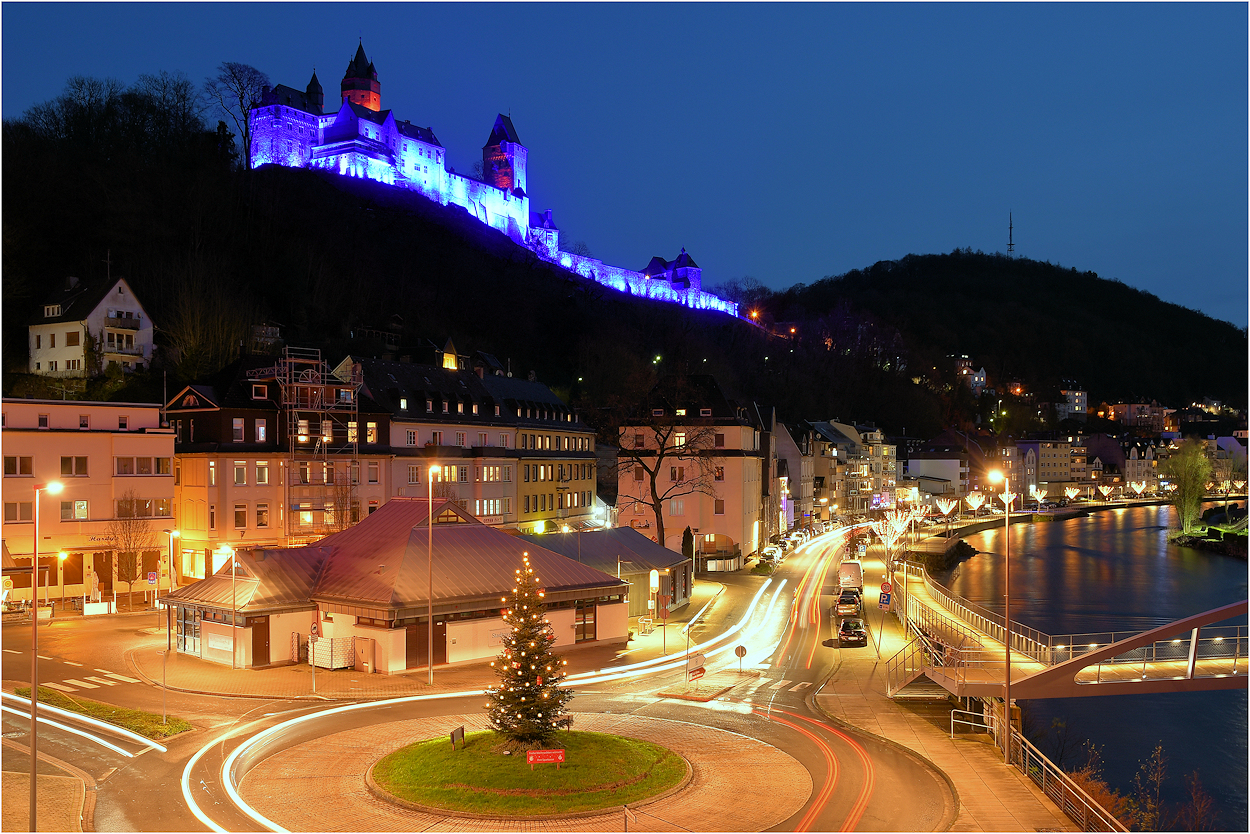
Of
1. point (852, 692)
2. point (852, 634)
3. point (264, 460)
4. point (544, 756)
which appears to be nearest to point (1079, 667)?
point (852, 692)

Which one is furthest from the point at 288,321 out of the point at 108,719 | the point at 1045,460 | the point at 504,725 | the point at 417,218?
the point at 1045,460

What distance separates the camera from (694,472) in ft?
209

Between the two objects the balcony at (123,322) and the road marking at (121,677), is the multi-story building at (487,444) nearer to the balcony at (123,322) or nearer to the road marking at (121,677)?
the balcony at (123,322)

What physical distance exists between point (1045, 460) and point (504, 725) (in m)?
165

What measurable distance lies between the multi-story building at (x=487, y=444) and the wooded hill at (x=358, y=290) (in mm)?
6191

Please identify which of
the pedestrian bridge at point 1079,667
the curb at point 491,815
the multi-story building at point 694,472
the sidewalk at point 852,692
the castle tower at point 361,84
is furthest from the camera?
the castle tower at point 361,84

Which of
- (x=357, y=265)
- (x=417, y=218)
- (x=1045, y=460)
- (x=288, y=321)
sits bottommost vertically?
(x=1045, y=460)

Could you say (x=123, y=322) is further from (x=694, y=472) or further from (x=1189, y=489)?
(x=1189, y=489)

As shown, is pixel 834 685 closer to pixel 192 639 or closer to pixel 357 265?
pixel 192 639

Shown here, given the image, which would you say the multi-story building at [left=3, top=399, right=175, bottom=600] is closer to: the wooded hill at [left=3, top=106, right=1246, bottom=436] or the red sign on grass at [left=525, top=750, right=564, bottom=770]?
the wooded hill at [left=3, top=106, right=1246, bottom=436]

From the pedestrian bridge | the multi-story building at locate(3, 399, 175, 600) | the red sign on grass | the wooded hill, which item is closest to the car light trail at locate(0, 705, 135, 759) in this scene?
the red sign on grass

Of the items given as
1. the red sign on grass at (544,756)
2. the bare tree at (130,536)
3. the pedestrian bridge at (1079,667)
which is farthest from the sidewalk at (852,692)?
the bare tree at (130,536)

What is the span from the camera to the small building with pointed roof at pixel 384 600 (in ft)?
103

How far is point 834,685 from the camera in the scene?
97.8 feet
